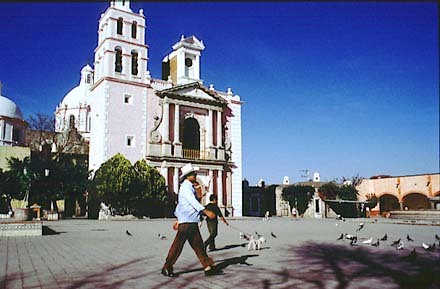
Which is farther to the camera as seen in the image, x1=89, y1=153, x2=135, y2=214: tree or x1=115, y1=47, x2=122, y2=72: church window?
x1=115, y1=47, x2=122, y2=72: church window

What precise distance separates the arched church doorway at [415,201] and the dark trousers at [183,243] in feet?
141

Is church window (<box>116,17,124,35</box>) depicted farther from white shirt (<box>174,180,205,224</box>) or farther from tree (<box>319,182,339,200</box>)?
white shirt (<box>174,180,205,224</box>)

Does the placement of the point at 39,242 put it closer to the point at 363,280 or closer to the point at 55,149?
the point at 363,280

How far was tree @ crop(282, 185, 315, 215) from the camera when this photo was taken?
41.7 metres

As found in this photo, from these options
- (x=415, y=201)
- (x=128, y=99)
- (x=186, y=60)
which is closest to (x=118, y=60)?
(x=128, y=99)

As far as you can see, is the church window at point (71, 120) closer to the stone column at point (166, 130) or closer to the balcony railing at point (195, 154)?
the stone column at point (166, 130)

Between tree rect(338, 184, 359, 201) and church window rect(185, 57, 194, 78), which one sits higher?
church window rect(185, 57, 194, 78)

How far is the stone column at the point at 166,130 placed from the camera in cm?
3088

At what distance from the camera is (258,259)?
812 centimetres

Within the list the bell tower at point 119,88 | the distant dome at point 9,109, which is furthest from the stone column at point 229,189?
the distant dome at point 9,109

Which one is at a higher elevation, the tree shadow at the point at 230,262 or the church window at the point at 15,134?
the church window at the point at 15,134

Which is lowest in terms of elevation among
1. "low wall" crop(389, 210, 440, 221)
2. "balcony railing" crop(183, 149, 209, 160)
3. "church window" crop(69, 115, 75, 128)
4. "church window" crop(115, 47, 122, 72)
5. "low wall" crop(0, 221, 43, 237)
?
"low wall" crop(389, 210, 440, 221)

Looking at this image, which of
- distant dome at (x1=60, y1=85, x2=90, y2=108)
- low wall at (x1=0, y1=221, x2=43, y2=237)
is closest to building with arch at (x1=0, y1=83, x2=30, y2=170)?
distant dome at (x1=60, y1=85, x2=90, y2=108)

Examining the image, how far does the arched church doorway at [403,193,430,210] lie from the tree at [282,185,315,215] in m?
10.8
